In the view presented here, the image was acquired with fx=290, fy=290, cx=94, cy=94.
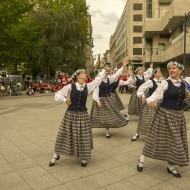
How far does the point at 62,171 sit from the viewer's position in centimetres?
511

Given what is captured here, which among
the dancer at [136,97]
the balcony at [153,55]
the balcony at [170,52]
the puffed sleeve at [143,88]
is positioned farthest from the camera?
the balcony at [153,55]

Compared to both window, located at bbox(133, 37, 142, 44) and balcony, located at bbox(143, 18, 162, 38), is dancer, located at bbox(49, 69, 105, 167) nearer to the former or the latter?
balcony, located at bbox(143, 18, 162, 38)

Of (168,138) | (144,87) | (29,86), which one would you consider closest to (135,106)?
(144,87)

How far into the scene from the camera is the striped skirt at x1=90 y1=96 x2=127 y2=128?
7621mm

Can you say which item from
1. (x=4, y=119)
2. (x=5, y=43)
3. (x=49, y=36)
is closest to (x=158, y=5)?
(x=49, y=36)

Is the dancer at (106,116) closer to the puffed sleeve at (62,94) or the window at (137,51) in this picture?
the puffed sleeve at (62,94)

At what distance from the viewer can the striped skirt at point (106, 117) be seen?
762cm

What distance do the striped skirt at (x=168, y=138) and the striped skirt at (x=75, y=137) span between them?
3.58ft

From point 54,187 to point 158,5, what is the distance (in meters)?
49.9

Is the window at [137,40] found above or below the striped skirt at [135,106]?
above

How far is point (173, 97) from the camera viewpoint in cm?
479

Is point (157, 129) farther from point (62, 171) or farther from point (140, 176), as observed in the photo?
point (62, 171)

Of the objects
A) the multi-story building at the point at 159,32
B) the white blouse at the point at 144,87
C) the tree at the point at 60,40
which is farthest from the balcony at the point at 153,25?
the white blouse at the point at 144,87

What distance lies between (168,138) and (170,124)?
24cm
